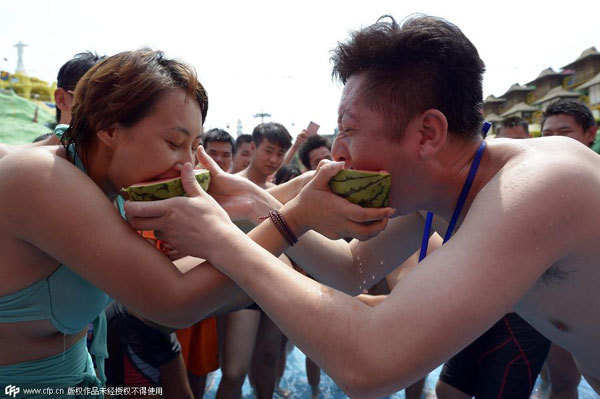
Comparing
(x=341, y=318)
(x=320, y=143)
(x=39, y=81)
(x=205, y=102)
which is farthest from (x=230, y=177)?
(x=39, y=81)

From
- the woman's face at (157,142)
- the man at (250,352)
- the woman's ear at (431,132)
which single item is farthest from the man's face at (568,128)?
the woman's face at (157,142)


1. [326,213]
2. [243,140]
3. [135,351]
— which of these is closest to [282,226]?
[326,213]

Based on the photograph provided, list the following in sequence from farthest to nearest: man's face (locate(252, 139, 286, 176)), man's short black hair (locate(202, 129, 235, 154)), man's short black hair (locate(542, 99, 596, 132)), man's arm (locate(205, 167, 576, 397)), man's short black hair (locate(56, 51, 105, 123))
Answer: man's short black hair (locate(202, 129, 235, 154)), man's face (locate(252, 139, 286, 176)), man's short black hair (locate(542, 99, 596, 132)), man's short black hair (locate(56, 51, 105, 123)), man's arm (locate(205, 167, 576, 397))

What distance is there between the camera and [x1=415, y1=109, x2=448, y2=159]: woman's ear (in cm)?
187

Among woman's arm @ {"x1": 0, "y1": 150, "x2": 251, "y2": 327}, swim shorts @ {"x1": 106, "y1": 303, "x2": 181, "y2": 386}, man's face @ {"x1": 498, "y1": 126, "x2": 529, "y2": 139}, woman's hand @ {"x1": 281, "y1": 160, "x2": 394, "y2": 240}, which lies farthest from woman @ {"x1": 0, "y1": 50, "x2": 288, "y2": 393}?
man's face @ {"x1": 498, "y1": 126, "x2": 529, "y2": 139}

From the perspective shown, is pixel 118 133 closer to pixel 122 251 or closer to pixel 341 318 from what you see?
pixel 122 251

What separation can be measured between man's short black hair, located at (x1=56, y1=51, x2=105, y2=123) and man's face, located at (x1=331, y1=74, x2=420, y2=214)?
108 inches

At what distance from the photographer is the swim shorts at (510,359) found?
307 centimetres

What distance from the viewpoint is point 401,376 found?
1.26 metres

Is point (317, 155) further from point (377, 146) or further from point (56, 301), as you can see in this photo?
point (56, 301)

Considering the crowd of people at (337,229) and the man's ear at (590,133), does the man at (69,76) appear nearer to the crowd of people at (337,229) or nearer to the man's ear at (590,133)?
the crowd of people at (337,229)

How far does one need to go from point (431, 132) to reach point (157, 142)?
1343mm

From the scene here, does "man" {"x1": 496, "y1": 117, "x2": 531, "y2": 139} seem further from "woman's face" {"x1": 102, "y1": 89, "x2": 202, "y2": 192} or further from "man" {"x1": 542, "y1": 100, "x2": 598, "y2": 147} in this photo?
"woman's face" {"x1": 102, "y1": 89, "x2": 202, "y2": 192}

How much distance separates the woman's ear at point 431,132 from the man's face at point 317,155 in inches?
199
